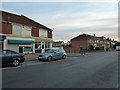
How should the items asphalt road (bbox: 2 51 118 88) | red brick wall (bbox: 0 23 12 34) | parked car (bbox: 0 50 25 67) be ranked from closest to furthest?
asphalt road (bbox: 2 51 118 88), parked car (bbox: 0 50 25 67), red brick wall (bbox: 0 23 12 34)

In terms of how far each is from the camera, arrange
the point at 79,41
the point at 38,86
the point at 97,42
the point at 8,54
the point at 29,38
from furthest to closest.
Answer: the point at 97,42 → the point at 79,41 → the point at 29,38 → the point at 8,54 → the point at 38,86

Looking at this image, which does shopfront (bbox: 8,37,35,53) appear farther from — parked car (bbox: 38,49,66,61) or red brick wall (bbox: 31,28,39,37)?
parked car (bbox: 38,49,66,61)

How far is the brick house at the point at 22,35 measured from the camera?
2120cm

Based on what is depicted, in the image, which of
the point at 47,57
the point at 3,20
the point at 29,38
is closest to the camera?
the point at 47,57

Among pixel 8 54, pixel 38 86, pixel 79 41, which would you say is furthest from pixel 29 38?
pixel 79 41

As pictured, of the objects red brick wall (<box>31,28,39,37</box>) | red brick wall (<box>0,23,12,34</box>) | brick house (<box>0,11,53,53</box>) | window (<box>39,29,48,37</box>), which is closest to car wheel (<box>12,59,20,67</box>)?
brick house (<box>0,11,53,53</box>)

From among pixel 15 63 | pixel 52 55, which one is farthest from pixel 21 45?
pixel 15 63

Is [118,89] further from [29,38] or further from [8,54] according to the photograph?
[29,38]

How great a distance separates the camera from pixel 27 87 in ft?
17.2

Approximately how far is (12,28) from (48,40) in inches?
375

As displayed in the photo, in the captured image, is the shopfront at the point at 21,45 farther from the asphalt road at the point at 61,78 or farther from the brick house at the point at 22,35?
the asphalt road at the point at 61,78

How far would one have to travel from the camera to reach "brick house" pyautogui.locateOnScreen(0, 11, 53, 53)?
21.2 m

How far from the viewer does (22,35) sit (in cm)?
2355

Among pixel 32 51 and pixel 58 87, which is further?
pixel 32 51
